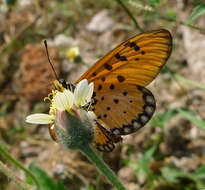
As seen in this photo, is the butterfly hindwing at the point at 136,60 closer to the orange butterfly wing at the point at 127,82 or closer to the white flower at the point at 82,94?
the orange butterfly wing at the point at 127,82

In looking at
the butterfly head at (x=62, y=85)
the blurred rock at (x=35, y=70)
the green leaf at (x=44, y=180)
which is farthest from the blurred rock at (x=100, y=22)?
the green leaf at (x=44, y=180)

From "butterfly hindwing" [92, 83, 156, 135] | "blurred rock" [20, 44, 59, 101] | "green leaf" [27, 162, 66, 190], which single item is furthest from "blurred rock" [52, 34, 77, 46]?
"green leaf" [27, 162, 66, 190]

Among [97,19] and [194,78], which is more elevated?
[97,19]

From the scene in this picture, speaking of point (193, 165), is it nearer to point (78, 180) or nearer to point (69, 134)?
point (78, 180)

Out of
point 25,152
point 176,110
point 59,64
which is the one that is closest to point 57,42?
point 59,64

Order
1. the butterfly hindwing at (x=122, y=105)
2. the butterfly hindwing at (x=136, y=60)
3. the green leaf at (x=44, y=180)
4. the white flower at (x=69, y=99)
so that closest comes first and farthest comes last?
the green leaf at (x=44, y=180) → the white flower at (x=69, y=99) → the butterfly hindwing at (x=136, y=60) → the butterfly hindwing at (x=122, y=105)

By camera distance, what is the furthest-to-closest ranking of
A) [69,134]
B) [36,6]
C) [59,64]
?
1. [36,6]
2. [59,64]
3. [69,134]

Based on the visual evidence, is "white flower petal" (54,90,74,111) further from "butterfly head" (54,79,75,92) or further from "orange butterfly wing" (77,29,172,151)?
"orange butterfly wing" (77,29,172,151)

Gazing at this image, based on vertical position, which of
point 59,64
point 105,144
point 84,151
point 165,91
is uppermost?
point 84,151
